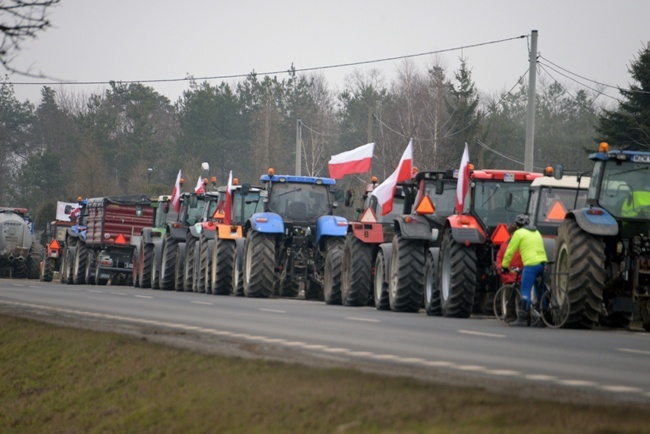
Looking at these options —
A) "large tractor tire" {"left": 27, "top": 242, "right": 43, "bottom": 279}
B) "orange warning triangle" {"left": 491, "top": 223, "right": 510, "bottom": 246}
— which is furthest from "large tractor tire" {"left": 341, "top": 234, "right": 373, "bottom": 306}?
"large tractor tire" {"left": 27, "top": 242, "right": 43, "bottom": 279}

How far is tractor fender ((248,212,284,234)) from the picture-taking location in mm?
31234

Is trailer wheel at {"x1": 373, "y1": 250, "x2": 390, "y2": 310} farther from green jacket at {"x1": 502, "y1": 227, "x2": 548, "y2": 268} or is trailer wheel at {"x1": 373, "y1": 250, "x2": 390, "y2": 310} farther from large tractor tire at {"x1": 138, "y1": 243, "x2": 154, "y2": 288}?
large tractor tire at {"x1": 138, "y1": 243, "x2": 154, "y2": 288}

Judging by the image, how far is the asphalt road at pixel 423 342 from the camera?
11.3 meters

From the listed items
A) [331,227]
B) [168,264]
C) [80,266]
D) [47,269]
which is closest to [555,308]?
[331,227]

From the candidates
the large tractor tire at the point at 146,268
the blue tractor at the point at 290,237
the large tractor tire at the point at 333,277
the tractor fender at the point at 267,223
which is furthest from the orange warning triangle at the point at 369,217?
the large tractor tire at the point at 146,268

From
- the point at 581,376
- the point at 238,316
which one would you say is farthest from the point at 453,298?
the point at 581,376

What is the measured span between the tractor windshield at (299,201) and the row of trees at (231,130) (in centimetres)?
4042

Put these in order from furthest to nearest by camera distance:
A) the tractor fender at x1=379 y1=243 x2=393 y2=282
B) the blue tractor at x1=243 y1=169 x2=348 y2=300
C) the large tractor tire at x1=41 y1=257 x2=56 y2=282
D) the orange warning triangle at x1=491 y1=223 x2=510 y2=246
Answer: the large tractor tire at x1=41 y1=257 x2=56 y2=282
the blue tractor at x1=243 y1=169 x2=348 y2=300
the tractor fender at x1=379 y1=243 x2=393 y2=282
the orange warning triangle at x1=491 y1=223 x2=510 y2=246

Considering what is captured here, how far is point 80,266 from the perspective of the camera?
157ft

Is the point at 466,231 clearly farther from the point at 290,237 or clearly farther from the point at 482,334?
the point at 290,237

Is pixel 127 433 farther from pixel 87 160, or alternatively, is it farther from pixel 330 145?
pixel 330 145

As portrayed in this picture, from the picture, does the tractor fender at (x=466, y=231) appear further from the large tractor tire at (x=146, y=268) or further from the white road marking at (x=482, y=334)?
the large tractor tire at (x=146, y=268)

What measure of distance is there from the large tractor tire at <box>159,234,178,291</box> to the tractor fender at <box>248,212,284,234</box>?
8.92 m

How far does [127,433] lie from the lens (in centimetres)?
1195
